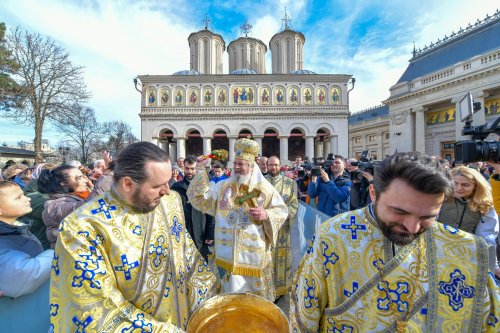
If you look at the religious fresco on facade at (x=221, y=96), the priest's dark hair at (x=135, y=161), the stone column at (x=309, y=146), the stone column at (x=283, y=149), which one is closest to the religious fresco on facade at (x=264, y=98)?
the religious fresco on facade at (x=221, y=96)

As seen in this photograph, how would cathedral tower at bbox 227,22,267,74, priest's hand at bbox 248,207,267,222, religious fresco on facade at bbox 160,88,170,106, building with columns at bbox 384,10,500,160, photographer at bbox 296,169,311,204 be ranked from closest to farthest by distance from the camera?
priest's hand at bbox 248,207,267,222 → photographer at bbox 296,169,311,204 → building with columns at bbox 384,10,500,160 → religious fresco on facade at bbox 160,88,170,106 → cathedral tower at bbox 227,22,267,74

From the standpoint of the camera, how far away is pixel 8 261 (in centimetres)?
153

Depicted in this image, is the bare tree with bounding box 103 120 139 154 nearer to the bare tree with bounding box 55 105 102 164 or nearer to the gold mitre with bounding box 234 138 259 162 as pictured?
the bare tree with bounding box 55 105 102 164

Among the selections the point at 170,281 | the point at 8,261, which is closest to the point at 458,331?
the point at 170,281

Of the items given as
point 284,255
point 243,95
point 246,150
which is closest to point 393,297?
point 246,150

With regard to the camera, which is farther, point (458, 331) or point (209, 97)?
point (209, 97)

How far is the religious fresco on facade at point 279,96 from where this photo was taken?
86.3ft

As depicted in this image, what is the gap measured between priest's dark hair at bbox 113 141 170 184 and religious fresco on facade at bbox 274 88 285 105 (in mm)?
26045

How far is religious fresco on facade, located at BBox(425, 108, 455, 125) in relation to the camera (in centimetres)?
2106

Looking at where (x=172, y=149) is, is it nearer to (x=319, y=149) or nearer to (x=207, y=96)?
(x=207, y=96)

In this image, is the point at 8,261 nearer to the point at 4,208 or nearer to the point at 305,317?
the point at 4,208

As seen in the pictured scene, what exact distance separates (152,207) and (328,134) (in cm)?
2678

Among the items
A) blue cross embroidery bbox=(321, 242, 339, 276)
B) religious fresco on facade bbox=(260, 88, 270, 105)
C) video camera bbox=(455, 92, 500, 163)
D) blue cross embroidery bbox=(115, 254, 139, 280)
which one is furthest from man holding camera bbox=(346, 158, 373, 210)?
religious fresco on facade bbox=(260, 88, 270, 105)

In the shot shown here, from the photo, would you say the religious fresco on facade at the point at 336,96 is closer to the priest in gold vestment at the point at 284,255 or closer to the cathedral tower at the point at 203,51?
the cathedral tower at the point at 203,51
